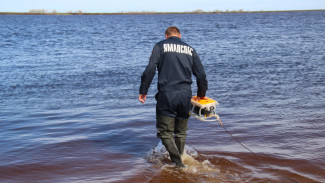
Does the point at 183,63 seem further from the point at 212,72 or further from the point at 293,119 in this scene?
the point at 212,72

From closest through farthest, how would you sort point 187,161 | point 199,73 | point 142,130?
point 199,73 → point 187,161 → point 142,130

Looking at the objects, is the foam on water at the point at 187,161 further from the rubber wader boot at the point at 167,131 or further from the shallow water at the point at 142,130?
the rubber wader boot at the point at 167,131

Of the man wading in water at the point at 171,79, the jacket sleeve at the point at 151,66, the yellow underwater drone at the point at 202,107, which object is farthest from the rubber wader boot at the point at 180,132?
the jacket sleeve at the point at 151,66

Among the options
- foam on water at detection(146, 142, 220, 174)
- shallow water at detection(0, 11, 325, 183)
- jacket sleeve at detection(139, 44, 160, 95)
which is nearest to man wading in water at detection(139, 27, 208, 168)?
jacket sleeve at detection(139, 44, 160, 95)

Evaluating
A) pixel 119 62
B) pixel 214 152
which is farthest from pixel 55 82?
pixel 214 152

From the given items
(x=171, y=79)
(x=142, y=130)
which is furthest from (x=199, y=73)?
(x=142, y=130)

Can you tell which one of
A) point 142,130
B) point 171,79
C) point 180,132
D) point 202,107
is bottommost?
A: point 142,130

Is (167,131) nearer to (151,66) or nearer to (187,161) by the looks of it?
(187,161)

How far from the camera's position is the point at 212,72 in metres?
13.6

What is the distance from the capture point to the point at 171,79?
4422mm

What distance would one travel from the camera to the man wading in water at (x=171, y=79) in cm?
441

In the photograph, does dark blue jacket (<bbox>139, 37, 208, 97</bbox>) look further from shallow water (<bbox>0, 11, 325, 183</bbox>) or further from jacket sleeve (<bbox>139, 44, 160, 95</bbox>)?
shallow water (<bbox>0, 11, 325, 183</bbox>)

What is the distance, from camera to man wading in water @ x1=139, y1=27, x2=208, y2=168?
14.5ft

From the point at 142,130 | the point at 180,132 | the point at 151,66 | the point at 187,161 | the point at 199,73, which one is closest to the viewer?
the point at 151,66
